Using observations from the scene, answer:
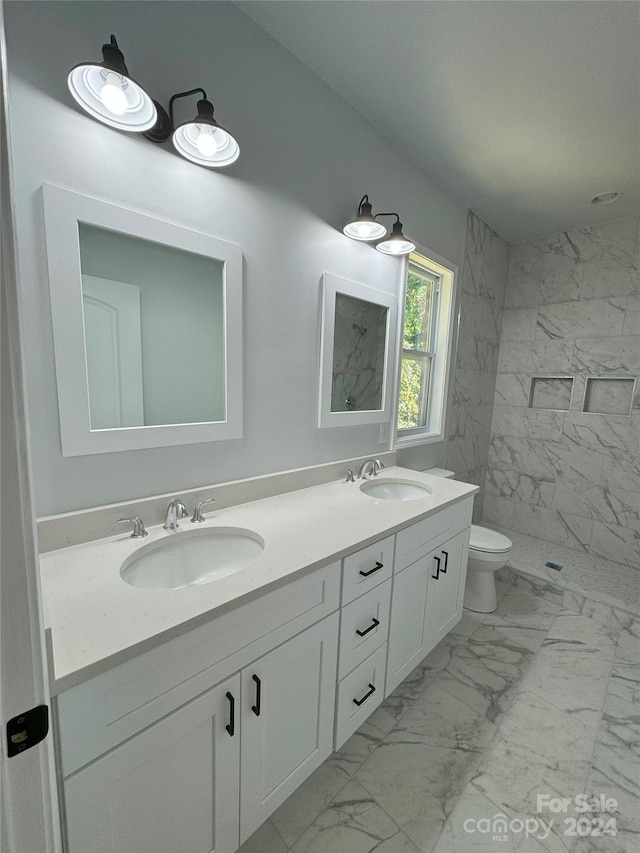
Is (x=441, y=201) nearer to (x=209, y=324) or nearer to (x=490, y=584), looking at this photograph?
(x=209, y=324)

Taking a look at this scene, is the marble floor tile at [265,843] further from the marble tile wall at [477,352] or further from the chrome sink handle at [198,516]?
the marble tile wall at [477,352]

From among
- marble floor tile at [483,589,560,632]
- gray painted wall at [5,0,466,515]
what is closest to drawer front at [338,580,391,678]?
gray painted wall at [5,0,466,515]

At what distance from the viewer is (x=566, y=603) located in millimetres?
2207

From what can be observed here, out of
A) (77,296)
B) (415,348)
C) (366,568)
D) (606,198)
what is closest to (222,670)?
(366,568)

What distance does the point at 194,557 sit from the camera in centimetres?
112

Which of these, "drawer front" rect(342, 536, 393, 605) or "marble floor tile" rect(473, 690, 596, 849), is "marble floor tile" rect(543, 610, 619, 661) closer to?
"marble floor tile" rect(473, 690, 596, 849)

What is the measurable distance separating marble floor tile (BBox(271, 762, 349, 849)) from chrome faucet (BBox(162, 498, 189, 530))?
97 centimetres

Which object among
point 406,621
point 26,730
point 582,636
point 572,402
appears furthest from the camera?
point 572,402

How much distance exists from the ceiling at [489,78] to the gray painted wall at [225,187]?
0.12 m

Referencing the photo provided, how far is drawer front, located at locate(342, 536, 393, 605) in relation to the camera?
3.55ft

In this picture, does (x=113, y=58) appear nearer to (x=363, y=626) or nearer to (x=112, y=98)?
(x=112, y=98)

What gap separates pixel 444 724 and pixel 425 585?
21.2 inches

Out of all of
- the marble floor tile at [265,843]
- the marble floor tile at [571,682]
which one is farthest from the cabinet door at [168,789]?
the marble floor tile at [571,682]

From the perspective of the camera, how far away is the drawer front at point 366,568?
3.55 ft
